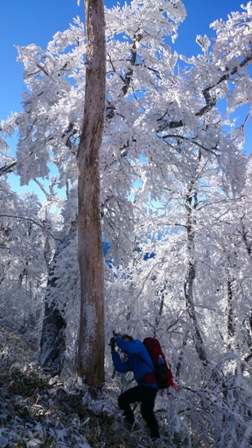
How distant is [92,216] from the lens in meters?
5.74

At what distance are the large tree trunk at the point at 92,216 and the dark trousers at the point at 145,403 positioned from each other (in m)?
0.63

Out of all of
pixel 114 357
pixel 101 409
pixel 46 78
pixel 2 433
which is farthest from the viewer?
pixel 46 78

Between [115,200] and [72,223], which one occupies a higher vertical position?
[115,200]

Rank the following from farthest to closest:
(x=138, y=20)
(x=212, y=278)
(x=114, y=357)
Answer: (x=212, y=278), (x=138, y=20), (x=114, y=357)

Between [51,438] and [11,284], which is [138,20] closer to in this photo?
[51,438]

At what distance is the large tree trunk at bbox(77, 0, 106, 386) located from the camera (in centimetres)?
536

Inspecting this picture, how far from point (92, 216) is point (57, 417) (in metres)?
3.11

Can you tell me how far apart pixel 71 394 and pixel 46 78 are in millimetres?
8206

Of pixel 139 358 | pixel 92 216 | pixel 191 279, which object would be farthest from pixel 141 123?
pixel 191 279

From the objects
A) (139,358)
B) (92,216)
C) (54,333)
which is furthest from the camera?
(54,333)

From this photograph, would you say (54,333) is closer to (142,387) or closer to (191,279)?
(142,387)

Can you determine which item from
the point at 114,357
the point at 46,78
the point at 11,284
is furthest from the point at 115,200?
the point at 11,284

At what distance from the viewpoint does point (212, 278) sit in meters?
12.0

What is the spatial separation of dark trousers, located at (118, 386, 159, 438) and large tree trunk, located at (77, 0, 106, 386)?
63cm
